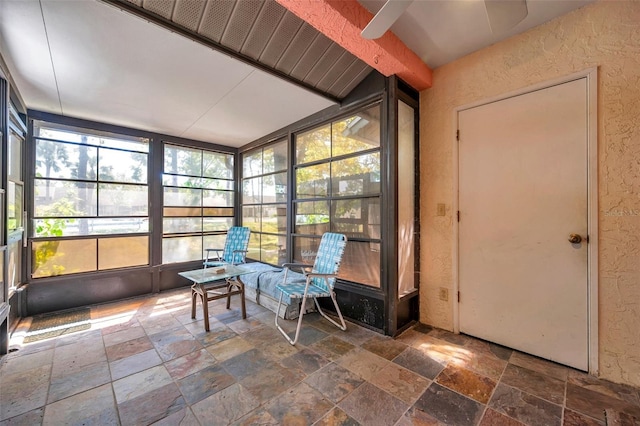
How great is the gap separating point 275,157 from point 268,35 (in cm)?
214

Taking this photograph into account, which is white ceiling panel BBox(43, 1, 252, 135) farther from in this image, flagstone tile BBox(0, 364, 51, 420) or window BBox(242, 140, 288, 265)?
flagstone tile BBox(0, 364, 51, 420)

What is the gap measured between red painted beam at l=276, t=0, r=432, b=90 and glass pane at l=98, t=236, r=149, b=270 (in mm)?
3681

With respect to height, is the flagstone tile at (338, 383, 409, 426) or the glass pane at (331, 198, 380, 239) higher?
the glass pane at (331, 198, 380, 239)

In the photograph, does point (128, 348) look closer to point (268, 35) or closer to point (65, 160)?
point (65, 160)

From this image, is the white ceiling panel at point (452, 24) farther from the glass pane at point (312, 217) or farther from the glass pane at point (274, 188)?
the glass pane at point (274, 188)

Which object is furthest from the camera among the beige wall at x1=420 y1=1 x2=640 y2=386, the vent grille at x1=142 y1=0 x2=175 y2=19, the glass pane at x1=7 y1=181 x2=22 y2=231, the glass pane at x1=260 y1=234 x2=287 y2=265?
the glass pane at x1=260 y1=234 x2=287 y2=265

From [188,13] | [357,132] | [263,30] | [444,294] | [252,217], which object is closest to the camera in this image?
[188,13]

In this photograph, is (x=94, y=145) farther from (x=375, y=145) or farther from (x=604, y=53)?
(x=604, y=53)

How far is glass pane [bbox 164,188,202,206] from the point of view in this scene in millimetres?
3998

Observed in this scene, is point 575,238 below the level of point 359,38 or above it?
below

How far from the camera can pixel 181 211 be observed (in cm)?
413

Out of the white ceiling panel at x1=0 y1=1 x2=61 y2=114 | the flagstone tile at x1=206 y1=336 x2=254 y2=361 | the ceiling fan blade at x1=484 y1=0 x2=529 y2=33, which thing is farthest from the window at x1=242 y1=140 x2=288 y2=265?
the ceiling fan blade at x1=484 y1=0 x2=529 y2=33

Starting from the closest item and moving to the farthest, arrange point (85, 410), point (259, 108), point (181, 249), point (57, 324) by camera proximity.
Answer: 1. point (85, 410)
2. point (57, 324)
3. point (259, 108)
4. point (181, 249)

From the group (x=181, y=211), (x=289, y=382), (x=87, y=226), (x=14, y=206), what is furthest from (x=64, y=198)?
(x=289, y=382)
